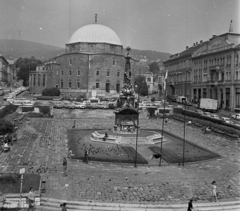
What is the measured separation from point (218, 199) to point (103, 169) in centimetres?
704

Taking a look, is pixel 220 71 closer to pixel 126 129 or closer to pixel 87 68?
pixel 126 129

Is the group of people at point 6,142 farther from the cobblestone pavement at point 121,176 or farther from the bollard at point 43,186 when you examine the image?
the bollard at point 43,186

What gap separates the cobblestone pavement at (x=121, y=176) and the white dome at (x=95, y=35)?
181 feet

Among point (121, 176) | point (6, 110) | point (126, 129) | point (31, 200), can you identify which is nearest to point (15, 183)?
point (31, 200)

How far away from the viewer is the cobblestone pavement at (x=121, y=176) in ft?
47.5

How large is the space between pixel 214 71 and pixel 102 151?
39996mm

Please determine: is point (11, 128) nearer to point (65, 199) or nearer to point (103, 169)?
point (103, 169)

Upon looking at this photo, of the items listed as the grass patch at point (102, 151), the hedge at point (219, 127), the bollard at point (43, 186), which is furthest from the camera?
the hedge at point (219, 127)

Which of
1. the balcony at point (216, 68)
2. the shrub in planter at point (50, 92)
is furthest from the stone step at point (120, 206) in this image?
the shrub in planter at point (50, 92)

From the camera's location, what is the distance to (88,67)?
2990 inches

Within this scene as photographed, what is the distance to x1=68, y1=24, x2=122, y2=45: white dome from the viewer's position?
259ft

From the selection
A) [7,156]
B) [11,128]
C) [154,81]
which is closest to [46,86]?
[154,81]

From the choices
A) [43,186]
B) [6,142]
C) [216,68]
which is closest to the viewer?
[43,186]

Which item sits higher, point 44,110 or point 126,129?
point 44,110
